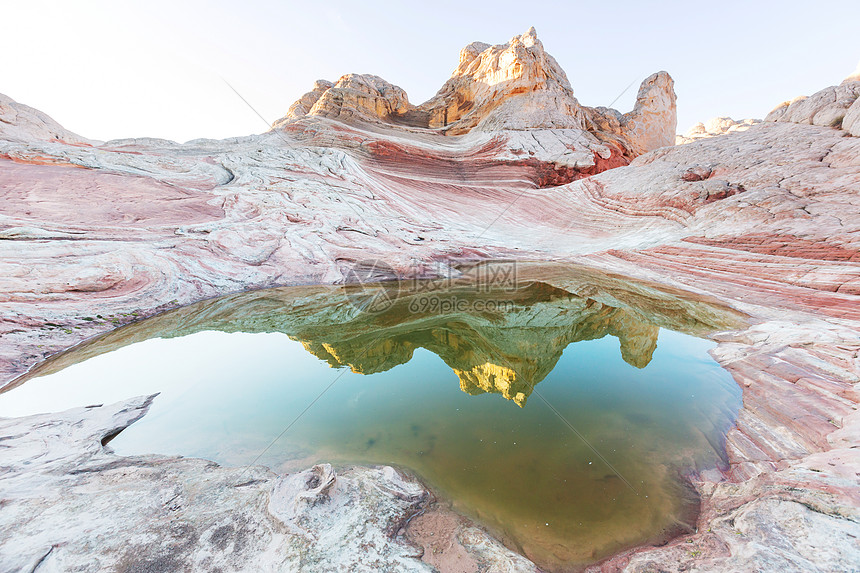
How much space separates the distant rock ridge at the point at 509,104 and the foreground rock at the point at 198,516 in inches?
964

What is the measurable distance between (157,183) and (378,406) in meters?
15.0

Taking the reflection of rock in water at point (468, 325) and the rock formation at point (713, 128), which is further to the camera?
the rock formation at point (713, 128)

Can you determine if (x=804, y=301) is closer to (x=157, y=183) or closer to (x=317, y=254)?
(x=317, y=254)

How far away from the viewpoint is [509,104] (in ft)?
80.0

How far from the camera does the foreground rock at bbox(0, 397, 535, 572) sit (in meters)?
2.12

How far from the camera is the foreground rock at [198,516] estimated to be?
212 cm

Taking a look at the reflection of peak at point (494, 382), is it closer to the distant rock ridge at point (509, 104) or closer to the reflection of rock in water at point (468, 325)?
the reflection of rock in water at point (468, 325)

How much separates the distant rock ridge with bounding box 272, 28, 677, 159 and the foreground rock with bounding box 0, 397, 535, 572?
80.3ft

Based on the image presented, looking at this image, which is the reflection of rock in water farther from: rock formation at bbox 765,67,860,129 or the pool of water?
rock formation at bbox 765,67,860,129

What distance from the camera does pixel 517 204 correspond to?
Result: 18469mm

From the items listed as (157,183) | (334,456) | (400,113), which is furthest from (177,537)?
(400,113)

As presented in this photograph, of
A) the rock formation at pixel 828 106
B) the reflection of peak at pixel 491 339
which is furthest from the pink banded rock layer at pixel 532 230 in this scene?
the reflection of peak at pixel 491 339

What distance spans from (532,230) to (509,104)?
14127mm

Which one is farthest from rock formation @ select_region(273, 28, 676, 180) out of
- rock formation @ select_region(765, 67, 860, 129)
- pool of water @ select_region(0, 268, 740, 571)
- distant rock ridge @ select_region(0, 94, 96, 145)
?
pool of water @ select_region(0, 268, 740, 571)
